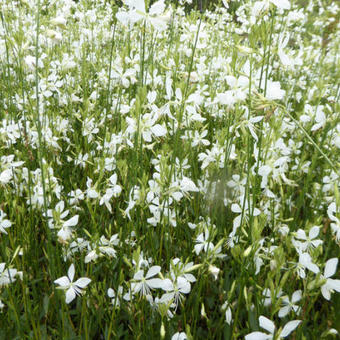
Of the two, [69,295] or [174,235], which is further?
[174,235]

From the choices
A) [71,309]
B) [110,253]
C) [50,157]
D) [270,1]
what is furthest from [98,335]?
[270,1]

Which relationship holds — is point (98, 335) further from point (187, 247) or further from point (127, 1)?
point (127, 1)

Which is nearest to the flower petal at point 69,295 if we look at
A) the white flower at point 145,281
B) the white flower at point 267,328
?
the white flower at point 145,281

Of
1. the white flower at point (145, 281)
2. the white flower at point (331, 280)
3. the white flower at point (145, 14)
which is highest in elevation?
the white flower at point (145, 14)

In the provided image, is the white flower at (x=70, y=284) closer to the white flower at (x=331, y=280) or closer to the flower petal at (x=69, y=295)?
the flower petal at (x=69, y=295)

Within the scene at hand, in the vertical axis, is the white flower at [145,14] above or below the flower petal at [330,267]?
above

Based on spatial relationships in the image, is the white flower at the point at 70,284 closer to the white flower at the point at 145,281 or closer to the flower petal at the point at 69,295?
the flower petal at the point at 69,295

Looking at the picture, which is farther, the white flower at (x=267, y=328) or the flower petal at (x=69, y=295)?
the flower petal at (x=69, y=295)

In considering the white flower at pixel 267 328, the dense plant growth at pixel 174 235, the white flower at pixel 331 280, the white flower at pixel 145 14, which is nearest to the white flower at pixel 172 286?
the dense plant growth at pixel 174 235

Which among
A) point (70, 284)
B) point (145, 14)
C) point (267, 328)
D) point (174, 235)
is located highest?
point (145, 14)

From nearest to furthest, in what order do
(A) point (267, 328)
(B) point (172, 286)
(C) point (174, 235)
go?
(A) point (267, 328)
(B) point (172, 286)
(C) point (174, 235)

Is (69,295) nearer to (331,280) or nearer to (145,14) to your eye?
(331,280)

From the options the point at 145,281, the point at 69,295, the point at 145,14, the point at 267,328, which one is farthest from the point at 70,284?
the point at 145,14

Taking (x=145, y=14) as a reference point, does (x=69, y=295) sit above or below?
below
